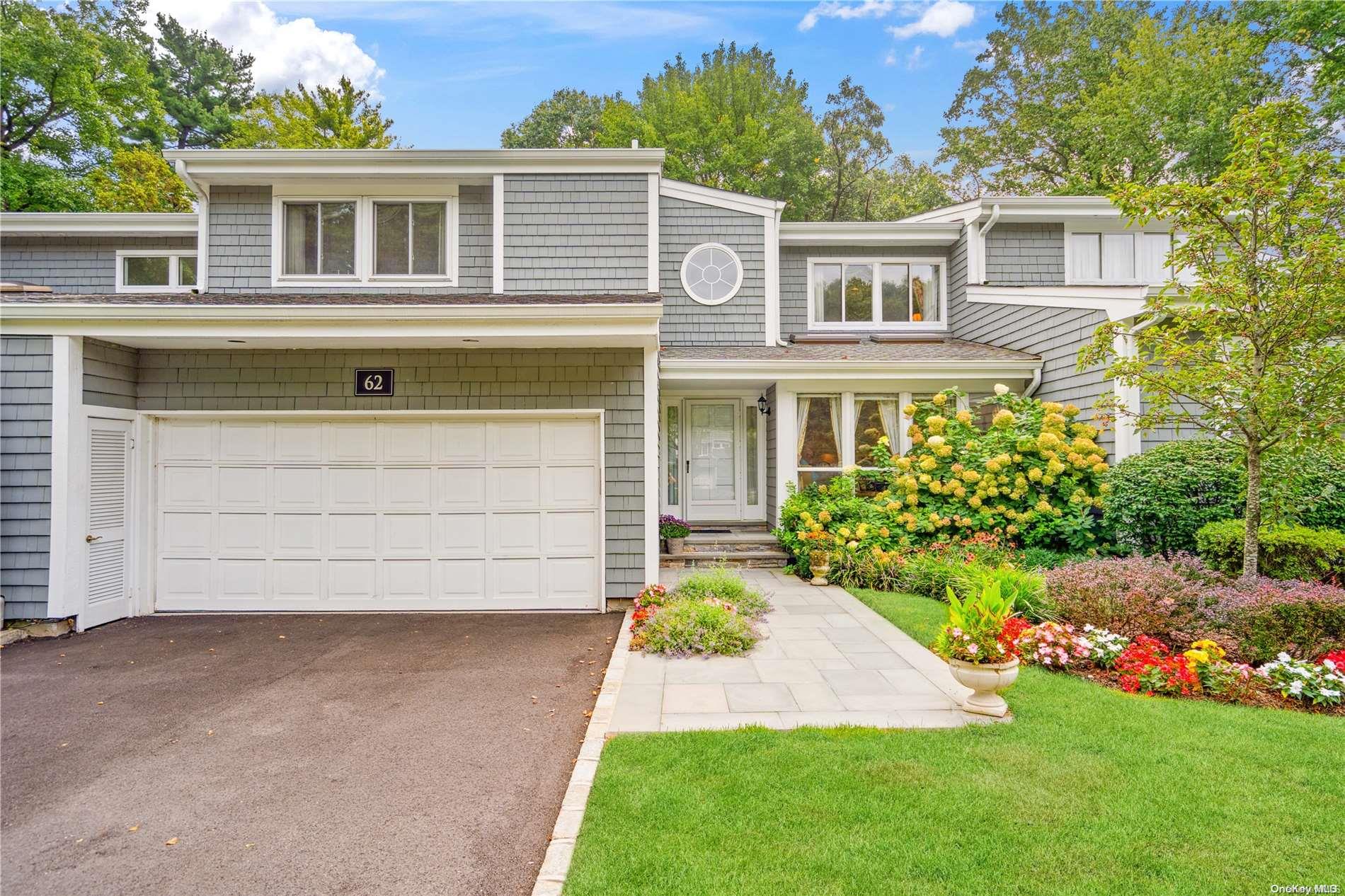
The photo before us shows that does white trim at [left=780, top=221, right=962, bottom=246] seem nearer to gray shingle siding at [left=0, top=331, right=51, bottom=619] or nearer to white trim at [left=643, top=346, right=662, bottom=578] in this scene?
white trim at [left=643, top=346, right=662, bottom=578]

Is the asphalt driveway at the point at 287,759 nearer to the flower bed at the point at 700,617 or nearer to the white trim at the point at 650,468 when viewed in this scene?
the flower bed at the point at 700,617

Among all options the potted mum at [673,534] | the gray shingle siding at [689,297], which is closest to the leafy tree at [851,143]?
the gray shingle siding at [689,297]

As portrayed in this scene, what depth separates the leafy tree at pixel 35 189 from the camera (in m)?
16.8

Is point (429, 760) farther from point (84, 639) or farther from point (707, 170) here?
point (707, 170)

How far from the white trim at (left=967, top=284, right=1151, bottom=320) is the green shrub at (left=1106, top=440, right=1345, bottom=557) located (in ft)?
5.51

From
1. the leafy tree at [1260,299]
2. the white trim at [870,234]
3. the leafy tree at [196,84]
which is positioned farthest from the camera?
the leafy tree at [196,84]

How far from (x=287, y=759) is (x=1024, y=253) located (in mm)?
12391

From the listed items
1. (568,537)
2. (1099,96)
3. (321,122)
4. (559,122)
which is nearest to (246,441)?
(568,537)

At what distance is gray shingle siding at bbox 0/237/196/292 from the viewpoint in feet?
36.7

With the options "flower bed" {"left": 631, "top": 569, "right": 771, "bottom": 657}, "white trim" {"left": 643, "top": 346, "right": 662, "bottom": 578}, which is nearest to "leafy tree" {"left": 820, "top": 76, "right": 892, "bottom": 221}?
"white trim" {"left": 643, "top": 346, "right": 662, "bottom": 578}

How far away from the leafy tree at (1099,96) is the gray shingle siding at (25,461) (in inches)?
754

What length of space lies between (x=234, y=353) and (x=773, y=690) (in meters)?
6.55

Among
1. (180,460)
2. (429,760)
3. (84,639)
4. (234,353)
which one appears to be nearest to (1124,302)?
(429,760)

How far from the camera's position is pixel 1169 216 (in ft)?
18.6
